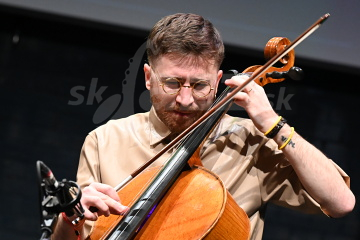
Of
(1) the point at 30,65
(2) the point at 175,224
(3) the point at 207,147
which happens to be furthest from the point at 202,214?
(1) the point at 30,65

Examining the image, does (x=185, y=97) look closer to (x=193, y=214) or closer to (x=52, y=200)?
(x=193, y=214)

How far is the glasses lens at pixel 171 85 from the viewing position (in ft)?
Result: 6.18

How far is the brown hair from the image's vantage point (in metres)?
1.91

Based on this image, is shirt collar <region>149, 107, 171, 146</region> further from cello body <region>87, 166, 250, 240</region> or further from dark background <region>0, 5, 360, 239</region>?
dark background <region>0, 5, 360, 239</region>

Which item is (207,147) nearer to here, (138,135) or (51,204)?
(138,135)

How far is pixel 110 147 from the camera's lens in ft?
6.58

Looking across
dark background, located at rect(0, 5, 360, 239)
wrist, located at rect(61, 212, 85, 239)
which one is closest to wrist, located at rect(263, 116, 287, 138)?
wrist, located at rect(61, 212, 85, 239)

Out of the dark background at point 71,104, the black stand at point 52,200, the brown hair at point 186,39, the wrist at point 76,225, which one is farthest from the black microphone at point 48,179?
the dark background at point 71,104

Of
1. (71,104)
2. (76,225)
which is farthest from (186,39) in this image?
(71,104)

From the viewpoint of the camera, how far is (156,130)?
2.02 m

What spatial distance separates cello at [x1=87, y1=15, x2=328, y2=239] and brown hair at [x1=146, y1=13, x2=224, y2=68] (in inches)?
6.3

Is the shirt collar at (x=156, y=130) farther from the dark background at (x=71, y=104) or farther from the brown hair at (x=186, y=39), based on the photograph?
the dark background at (x=71, y=104)

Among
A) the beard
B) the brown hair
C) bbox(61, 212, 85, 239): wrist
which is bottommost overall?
bbox(61, 212, 85, 239): wrist

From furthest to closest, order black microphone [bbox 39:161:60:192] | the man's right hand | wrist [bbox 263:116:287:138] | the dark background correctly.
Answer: the dark background
wrist [bbox 263:116:287:138]
the man's right hand
black microphone [bbox 39:161:60:192]
